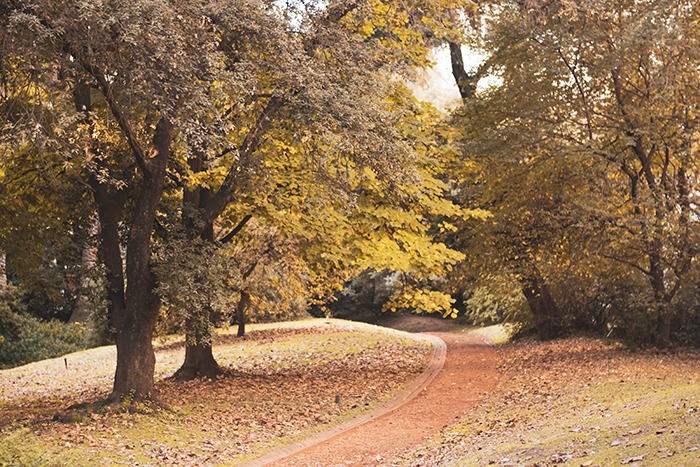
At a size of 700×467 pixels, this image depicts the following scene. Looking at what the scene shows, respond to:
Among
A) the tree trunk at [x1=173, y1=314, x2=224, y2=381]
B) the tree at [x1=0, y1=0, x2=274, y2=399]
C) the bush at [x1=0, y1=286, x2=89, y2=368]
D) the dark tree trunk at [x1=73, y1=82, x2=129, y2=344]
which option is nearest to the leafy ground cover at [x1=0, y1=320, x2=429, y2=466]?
the tree trunk at [x1=173, y1=314, x2=224, y2=381]

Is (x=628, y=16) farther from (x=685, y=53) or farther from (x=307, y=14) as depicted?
(x=307, y=14)

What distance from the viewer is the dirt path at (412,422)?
10859mm

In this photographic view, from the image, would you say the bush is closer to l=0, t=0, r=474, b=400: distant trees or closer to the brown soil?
l=0, t=0, r=474, b=400: distant trees

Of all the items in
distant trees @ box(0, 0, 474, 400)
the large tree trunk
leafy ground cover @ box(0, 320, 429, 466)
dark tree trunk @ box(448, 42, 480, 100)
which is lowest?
leafy ground cover @ box(0, 320, 429, 466)

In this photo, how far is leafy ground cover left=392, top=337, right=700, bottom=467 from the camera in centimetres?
729

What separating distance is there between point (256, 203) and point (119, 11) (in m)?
5.78

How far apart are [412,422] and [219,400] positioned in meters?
3.64

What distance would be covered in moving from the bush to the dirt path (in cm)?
1588

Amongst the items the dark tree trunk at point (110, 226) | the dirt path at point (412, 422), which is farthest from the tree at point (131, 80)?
the dirt path at point (412, 422)

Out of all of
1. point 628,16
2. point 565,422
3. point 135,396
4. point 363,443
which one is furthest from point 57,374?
point 628,16

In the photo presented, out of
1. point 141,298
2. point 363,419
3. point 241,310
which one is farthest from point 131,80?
point 241,310

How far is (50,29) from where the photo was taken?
31.4 ft

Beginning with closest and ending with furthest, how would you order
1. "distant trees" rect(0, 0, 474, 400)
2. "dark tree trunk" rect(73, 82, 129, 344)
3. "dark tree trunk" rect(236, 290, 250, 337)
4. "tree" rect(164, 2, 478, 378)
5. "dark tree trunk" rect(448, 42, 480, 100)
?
"distant trees" rect(0, 0, 474, 400) → "tree" rect(164, 2, 478, 378) → "dark tree trunk" rect(73, 82, 129, 344) → "dark tree trunk" rect(448, 42, 480, 100) → "dark tree trunk" rect(236, 290, 250, 337)

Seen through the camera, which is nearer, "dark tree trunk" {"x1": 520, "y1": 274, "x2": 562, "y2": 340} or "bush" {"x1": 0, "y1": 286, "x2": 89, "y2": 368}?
"dark tree trunk" {"x1": 520, "y1": 274, "x2": 562, "y2": 340}
